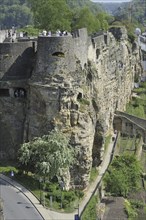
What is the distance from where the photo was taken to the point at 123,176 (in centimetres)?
4506

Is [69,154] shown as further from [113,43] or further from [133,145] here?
[113,43]

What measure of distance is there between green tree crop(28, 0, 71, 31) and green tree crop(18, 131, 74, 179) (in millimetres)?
41617

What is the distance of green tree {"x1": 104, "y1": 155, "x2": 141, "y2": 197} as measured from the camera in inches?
1752

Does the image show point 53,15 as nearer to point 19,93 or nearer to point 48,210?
point 19,93

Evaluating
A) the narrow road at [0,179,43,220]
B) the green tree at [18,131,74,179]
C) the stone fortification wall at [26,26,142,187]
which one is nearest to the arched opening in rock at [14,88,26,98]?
the stone fortification wall at [26,26,142,187]

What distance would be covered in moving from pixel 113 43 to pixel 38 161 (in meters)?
33.6

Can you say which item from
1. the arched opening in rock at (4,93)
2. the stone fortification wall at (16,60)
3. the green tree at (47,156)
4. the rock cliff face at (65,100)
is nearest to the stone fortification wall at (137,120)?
the rock cliff face at (65,100)

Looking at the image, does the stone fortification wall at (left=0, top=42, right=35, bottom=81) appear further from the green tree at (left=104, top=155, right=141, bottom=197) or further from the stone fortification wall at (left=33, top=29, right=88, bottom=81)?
the green tree at (left=104, top=155, right=141, bottom=197)

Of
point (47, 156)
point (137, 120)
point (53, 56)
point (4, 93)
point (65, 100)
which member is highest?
point (53, 56)

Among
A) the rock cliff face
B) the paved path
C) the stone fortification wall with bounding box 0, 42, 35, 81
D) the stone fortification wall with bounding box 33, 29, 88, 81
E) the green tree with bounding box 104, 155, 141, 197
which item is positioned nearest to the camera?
the paved path

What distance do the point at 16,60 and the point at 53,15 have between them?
130 feet

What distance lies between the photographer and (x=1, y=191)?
38469mm

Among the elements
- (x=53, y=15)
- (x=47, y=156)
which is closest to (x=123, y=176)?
(x=47, y=156)

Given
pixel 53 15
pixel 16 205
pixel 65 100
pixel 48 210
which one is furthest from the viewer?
pixel 53 15
